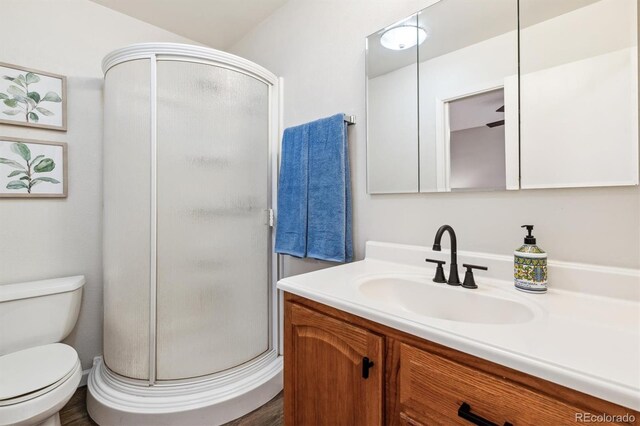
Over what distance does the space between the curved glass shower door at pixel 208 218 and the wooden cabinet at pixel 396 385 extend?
745mm

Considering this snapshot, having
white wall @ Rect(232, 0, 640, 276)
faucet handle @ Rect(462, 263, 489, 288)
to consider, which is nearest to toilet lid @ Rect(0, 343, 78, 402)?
white wall @ Rect(232, 0, 640, 276)

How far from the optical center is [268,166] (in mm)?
1784

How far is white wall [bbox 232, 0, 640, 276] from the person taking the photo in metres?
0.83

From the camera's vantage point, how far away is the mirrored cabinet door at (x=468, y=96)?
38.8 inches

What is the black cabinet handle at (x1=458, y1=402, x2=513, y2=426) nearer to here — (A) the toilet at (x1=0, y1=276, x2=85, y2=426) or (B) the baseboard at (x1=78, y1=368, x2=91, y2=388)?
(A) the toilet at (x1=0, y1=276, x2=85, y2=426)

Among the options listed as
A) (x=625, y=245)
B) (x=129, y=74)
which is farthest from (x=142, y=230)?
(x=625, y=245)

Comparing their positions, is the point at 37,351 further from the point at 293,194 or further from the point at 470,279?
the point at 470,279

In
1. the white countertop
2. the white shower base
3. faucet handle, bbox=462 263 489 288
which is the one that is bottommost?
the white shower base

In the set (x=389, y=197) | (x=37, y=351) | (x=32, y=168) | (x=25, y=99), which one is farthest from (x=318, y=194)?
(x=25, y=99)

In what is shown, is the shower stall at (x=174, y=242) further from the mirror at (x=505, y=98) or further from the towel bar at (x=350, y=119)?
the mirror at (x=505, y=98)

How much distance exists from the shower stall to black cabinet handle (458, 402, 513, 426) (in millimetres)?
1260

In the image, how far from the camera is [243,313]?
1661mm

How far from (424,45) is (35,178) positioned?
2181 mm

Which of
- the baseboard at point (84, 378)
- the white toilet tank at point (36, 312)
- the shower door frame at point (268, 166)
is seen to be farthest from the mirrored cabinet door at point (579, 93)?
the baseboard at point (84, 378)
